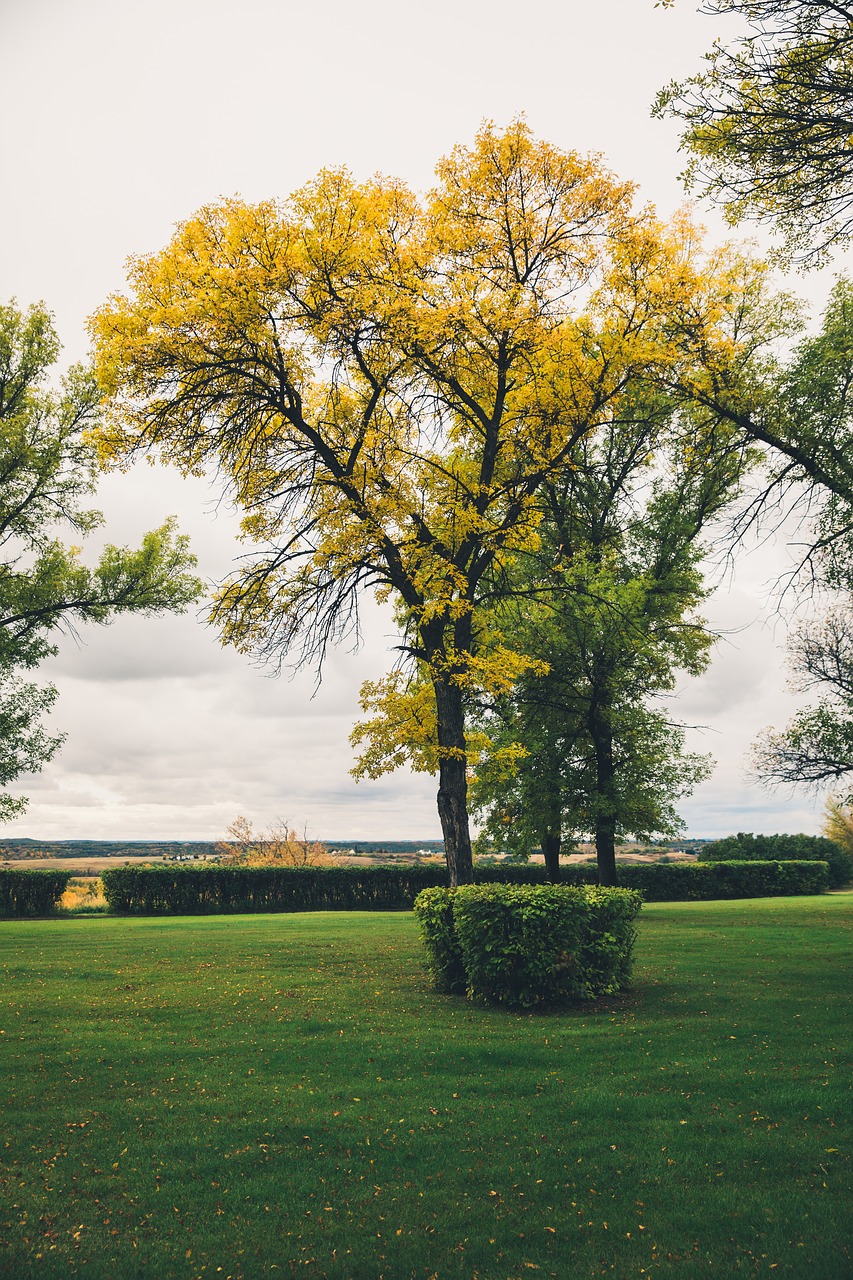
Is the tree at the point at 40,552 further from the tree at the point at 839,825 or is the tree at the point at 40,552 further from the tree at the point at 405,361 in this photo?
the tree at the point at 839,825

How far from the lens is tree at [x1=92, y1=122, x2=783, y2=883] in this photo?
13922 millimetres

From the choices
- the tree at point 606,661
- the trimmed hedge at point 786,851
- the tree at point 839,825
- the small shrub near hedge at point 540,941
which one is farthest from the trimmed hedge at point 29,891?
the tree at point 839,825

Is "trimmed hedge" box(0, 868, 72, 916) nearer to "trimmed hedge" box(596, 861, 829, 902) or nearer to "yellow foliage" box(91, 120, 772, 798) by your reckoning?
"yellow foliage" box(91, 120, 772, 798)

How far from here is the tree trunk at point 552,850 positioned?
2428 cm

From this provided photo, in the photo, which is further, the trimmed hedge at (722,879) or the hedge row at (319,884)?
the trimmed hedge at (722,879)

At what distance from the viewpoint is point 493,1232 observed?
4.77 m

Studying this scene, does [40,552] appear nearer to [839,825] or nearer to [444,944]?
[444,944]

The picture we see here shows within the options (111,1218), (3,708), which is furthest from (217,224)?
(3,708)

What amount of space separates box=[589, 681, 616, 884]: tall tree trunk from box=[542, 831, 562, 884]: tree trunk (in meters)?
1.42

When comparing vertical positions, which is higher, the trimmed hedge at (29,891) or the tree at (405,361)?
the tree at (405,361)

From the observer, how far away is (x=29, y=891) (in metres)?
27.1

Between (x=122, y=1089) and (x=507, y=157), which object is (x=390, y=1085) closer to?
(x=122, y=1089)

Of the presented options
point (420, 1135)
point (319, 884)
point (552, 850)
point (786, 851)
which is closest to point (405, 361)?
point (420, 1135)

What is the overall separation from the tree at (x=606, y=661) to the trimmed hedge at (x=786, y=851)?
20553mm
